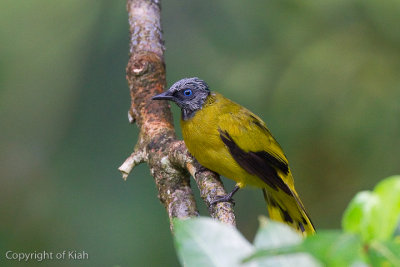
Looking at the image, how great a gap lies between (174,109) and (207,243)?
13.5 ft

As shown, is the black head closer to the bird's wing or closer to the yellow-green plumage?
the yellow-green plumage

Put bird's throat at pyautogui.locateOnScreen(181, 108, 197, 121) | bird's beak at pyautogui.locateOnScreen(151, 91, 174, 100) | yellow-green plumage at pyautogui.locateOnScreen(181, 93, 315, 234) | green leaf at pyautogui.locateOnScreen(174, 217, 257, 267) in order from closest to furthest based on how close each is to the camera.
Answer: green leaf at pyautogui.locateOnScreen(174, 217, 257, 267) → yellow-green plumage at pyautogui.locateOnScreen(181, 93, 315, 234) → bird's beak at pyautogui.locateOnScreen(151, 91, 174, 100) → bird's throat at pyautogui.locateOnScreen(181, 108, 197, 121)

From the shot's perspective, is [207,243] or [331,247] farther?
[207,243]

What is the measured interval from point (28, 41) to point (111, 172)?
62.2 inches

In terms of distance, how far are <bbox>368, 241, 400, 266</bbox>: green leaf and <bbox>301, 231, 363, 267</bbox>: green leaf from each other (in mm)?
34

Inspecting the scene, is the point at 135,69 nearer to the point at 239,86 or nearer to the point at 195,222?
the point at 239,86

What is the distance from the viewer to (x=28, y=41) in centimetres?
449

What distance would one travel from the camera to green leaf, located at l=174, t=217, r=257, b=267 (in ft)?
2.22

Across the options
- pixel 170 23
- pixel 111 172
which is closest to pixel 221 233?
pixel 111 172

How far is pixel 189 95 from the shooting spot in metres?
3.74

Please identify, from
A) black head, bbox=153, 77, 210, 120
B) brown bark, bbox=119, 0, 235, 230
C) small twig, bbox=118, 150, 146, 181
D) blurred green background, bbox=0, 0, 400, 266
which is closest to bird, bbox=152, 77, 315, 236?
black head, bbox=153, 77, 210, 120

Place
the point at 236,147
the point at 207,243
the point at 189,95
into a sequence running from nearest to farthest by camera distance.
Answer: the point at 207,243
the point at 236,147
the point at 189,95

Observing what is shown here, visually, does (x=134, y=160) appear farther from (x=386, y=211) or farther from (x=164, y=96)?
(x=386, y=211)

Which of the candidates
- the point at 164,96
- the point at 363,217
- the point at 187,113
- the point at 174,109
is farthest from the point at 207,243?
the point at 174,109
